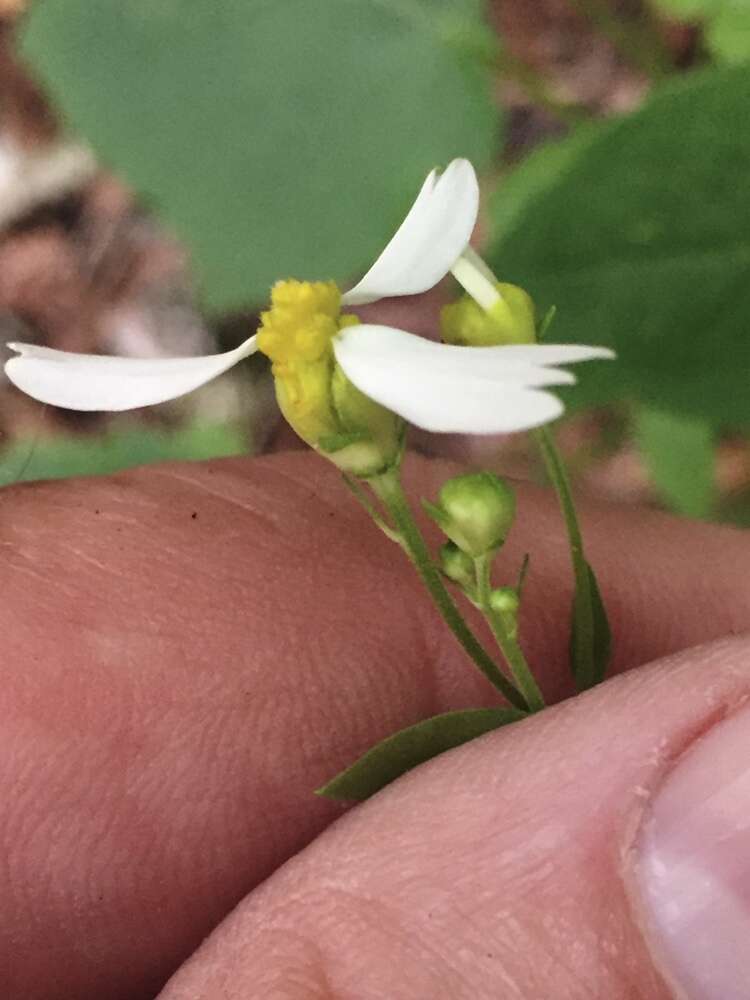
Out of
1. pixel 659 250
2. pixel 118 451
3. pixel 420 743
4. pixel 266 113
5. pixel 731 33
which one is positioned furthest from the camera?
pixel 266 113

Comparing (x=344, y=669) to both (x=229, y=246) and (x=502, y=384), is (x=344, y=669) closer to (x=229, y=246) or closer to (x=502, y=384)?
(x=502, y=384)

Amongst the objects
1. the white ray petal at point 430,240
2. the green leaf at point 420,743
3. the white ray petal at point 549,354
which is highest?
the white ray petal at point 430,240

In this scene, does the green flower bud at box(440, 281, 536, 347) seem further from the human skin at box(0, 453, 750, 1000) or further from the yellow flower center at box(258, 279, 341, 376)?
the human skin at box(0, 453, 750, 1000)

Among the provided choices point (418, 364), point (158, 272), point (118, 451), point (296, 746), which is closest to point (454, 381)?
point (418, 364)

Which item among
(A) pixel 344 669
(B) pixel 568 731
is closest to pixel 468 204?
(B) pixel 568 731

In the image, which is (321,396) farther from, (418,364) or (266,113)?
(266,113)

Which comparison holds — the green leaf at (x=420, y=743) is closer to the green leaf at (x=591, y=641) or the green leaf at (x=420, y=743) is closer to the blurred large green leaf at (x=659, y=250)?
the green leaf at (x=591, y=641)

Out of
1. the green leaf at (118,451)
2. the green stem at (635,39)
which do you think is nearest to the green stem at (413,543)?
the green leaf at (118,451)
